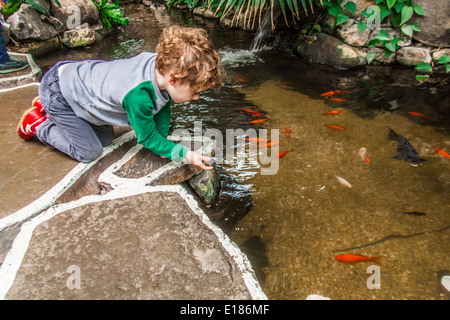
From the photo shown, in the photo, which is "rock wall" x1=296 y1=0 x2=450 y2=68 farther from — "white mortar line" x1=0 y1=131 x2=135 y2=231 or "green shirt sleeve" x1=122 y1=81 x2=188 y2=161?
"white mortar line" x1=0 y1=131 x2=135 y2=231

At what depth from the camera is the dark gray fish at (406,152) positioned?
2.79m

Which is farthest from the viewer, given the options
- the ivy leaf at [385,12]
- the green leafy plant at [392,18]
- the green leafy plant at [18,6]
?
the green leafy plant at [18,6]

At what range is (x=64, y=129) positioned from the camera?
7.03 ft

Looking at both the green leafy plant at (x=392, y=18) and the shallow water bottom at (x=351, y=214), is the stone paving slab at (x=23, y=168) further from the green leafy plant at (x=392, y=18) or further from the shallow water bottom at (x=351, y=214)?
the green leafy plant at (x=392, y=18)

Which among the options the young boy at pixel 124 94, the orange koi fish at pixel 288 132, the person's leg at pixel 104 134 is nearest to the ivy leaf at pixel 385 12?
the orange koi fish at pixel 288 132

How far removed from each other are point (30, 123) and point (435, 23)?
17.4ft

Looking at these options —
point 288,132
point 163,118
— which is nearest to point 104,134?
point 163,118

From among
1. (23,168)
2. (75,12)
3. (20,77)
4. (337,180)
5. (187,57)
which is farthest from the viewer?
(75,12)

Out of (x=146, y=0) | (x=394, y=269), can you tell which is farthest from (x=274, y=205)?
(x=146, y=0)

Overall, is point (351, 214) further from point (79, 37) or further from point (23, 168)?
point (79, 37)

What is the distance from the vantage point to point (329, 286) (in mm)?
1862

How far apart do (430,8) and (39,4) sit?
6812 mm

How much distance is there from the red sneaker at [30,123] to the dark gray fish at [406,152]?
3.14 metres

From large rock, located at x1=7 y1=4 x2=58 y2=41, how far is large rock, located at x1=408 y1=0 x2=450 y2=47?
259 inches
